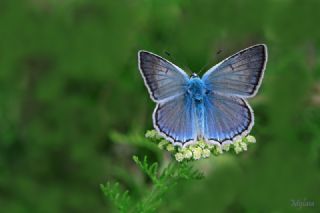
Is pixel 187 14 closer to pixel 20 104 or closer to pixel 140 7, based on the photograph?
pixel 140 7

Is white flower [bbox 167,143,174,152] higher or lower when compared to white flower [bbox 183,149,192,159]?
higher

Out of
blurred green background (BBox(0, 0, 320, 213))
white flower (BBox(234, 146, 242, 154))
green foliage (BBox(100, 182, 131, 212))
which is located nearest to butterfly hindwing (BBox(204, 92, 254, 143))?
white flower (BBox(234, 146, 242, 154))

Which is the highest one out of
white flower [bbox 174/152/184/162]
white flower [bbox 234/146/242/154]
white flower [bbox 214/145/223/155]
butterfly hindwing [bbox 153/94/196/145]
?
butterfly hindwing [bbox 153/94/196/145]

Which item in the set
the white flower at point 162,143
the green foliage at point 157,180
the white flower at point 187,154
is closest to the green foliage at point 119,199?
the green foliage at point 157,180

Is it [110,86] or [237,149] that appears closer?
[237,149]

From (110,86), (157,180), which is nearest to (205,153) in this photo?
(157,180)

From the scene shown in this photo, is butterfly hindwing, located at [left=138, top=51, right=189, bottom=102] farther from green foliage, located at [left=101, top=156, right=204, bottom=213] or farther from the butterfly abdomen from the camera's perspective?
green foliage, located at [left=101, top=156, right=204, bottom=213]

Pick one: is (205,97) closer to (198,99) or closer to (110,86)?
(198,99)
